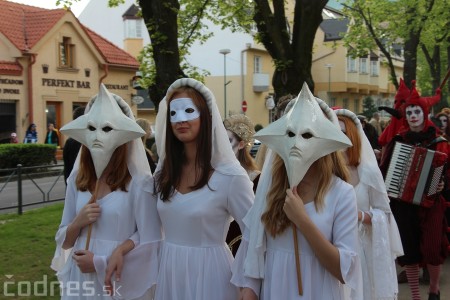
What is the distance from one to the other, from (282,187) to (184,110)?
0.79 metres

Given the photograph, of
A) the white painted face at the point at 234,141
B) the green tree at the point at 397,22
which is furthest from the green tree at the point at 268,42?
the green tree at the point at 397,22

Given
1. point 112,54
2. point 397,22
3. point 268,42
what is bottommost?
point 268,42

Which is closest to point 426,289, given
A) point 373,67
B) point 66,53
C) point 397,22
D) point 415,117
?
point 415,117

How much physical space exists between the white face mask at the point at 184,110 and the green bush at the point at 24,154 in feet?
56.2

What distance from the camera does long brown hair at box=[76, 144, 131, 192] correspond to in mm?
3512

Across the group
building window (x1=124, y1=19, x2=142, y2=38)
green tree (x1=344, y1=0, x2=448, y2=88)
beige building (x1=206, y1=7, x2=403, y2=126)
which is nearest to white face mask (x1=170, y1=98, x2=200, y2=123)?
green tree (x1=344, y1=0, x2=448, y2=88)

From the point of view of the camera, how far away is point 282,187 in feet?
9.93

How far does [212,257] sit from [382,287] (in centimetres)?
151

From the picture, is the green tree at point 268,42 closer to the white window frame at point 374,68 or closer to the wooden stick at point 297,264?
the wooden stick at point 297,264

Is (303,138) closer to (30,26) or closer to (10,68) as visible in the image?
(10,68)

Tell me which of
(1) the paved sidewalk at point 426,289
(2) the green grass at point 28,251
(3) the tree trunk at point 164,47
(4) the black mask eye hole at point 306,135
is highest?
(3) the tree trunk at point 164,47

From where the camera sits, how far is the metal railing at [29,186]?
35.9ft

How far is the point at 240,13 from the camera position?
13531mm

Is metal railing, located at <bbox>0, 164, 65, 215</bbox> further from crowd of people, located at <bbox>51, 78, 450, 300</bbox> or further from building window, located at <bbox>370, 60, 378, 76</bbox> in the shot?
building window, located at <bbox>370, 60, 378, 76</bbox>
